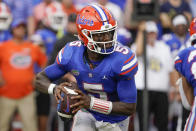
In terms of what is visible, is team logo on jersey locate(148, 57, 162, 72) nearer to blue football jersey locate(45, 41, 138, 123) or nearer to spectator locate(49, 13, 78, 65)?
spectator locate(49, 13, 78, 65)

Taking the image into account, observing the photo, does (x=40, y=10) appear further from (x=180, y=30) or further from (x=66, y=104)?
(x=66, y=104)

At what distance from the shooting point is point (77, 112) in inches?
183

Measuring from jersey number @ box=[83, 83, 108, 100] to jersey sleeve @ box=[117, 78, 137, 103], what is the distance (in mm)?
183

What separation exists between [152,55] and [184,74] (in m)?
3.14

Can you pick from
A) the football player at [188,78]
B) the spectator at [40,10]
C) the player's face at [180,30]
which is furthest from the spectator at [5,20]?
the football player at [188,78]

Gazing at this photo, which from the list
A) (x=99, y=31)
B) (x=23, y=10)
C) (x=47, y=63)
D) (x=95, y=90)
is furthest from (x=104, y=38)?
(x=23, y=10)

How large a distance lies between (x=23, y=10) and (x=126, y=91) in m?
5.19

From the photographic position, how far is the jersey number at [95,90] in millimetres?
4410

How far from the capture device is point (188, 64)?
14.3 feet

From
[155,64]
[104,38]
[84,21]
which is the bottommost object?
[155,64]

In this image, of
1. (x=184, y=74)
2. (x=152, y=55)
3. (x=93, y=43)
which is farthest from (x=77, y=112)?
(x=152, y=55)

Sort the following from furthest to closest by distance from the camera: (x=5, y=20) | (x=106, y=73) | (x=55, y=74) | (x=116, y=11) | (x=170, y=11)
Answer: (x=170, y=11) → (x=116, y=11) → (x=5, y=20) → (x=55, y=74) → (x=106, y=73)

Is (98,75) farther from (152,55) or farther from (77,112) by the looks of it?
(152,55)

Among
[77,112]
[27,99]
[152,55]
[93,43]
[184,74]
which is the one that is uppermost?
[93,43]
